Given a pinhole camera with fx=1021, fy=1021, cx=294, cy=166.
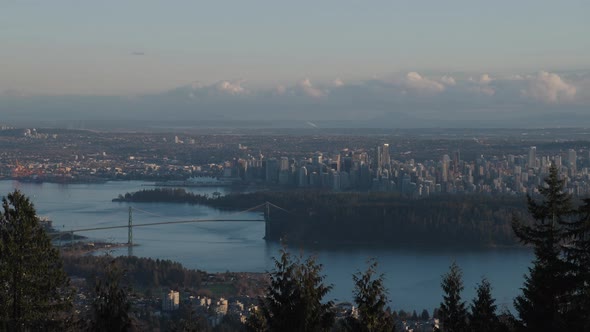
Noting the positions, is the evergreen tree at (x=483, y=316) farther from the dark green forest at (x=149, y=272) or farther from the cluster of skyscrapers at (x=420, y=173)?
the cluster of skyscrapers at (x=420, y=173)

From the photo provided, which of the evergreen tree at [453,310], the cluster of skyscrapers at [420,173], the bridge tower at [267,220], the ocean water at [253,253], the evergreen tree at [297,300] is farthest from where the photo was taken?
the cluster of skyscrapers at [420,173]

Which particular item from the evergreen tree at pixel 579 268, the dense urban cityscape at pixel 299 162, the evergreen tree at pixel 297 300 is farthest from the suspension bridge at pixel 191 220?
the evergreen tree at pixel 579 268

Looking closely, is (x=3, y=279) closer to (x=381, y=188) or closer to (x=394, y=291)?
(x=394, y=291)

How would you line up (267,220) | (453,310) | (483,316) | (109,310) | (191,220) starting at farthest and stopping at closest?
1. (191,220)
2. (267,220)
3. (453,310)
4. (483,316)
5. (109,310)

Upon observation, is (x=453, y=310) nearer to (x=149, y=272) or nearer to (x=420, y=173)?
(x=149, y=272)

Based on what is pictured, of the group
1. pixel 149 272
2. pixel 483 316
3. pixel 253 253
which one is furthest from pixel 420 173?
pixel 483 316

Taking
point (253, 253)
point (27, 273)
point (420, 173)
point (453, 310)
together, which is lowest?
point (253, 253)
